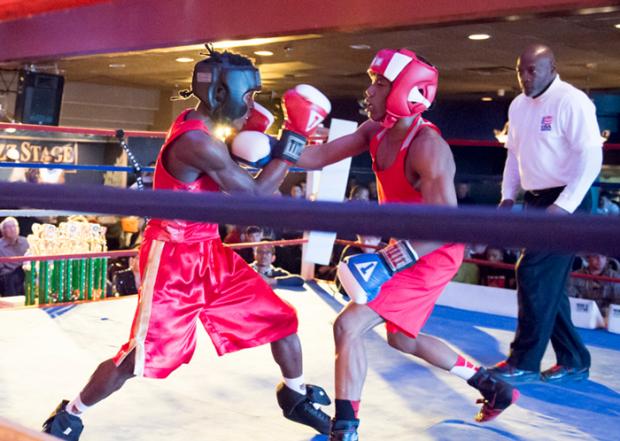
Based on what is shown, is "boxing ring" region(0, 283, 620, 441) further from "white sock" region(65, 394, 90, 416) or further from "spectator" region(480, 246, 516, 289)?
"spectator" region(480, 246, 516, 289)

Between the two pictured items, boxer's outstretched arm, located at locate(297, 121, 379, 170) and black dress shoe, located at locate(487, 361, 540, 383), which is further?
black dress shoe, located at locate(487, 361, 540, 383)

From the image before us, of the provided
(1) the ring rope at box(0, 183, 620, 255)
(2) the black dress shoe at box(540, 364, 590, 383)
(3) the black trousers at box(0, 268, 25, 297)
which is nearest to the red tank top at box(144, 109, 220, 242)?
(1) the ring rope at box(0, 183, 620, 255)

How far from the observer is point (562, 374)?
275 cm

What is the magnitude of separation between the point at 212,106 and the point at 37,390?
105 centimetres

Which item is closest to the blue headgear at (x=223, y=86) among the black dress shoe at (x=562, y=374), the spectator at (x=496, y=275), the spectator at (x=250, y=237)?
the black dress shoe at (x=562, y=374)

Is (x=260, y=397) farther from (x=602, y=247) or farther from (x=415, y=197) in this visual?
(x=602, y=247)

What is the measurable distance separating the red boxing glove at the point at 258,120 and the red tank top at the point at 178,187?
8.0 inches

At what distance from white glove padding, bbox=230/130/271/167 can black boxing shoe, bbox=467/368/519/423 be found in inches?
31.5

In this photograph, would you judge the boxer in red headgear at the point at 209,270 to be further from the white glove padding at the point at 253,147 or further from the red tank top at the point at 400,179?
the red tank top at the point at 400,179

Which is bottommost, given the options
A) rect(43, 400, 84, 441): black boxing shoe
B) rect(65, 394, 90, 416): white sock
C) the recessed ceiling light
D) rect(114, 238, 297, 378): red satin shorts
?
rect(43, 400, 84, 441): black boxing shoe

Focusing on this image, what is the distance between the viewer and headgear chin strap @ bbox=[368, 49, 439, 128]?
6.35 feet

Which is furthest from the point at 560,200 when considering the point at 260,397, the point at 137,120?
the point at 137,120

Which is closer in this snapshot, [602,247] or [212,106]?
[602,247]

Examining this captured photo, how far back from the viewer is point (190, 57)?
8.95m
